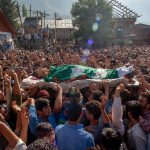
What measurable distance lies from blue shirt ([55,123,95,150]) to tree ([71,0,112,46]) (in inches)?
2197

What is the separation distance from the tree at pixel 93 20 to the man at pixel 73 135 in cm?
5574

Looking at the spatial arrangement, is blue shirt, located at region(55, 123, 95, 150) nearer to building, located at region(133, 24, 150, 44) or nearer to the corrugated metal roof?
building, located at region(133, 24, 150, 44)

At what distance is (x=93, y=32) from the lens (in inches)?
2393

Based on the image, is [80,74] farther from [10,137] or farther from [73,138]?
[10,137]

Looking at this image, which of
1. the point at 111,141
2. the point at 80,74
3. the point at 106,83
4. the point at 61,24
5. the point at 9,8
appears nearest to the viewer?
the point at 111,141

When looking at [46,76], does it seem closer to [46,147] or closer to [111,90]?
[111,90]

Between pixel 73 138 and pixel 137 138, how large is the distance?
771 millimetres

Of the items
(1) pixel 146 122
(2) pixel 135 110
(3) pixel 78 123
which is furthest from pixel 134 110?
(3) pixel 78 123

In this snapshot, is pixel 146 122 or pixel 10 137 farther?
pixel 146 122

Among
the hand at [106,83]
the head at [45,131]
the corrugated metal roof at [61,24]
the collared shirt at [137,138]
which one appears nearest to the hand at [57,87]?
the hand at [106,83]

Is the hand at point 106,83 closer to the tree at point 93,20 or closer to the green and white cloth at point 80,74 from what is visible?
the green and white cloth at point 80,74

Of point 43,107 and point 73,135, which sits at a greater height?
point 43,107

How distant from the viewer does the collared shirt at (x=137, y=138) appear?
4.86 metres

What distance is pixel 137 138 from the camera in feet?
16.0
